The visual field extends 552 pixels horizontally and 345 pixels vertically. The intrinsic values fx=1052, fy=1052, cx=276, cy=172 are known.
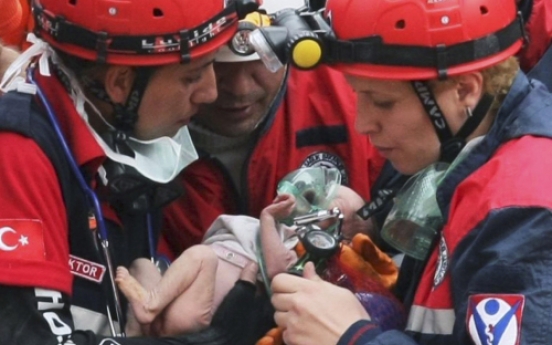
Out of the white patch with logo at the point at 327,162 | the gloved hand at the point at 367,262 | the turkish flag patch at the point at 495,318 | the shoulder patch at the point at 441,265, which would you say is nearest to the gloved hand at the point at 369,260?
the gloved hand at the point at 367,262

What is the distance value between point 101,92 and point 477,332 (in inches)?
43.2

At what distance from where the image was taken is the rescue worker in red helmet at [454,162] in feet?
6.53

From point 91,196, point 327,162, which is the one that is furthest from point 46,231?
point 327,162

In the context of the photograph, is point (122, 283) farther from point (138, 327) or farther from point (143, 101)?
point (143, 101)

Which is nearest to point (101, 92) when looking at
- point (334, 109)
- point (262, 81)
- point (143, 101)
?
point (143, 101)

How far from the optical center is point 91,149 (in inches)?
96.0

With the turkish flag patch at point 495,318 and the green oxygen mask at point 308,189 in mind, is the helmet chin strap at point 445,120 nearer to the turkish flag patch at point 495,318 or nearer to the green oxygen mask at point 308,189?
the turkish flag patch at point 495,318

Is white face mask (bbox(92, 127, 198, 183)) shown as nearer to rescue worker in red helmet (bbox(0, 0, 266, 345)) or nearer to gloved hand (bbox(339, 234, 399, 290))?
rescue worker in red helmet (bbox(0, 0, 266, 345))

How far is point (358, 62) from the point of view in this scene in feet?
7.53

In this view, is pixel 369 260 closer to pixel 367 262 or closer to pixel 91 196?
pixel 367 262

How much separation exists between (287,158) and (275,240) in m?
0.53

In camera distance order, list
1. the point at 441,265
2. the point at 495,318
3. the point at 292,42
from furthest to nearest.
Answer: the point at 292,42
the point at 441,265
the point at 495,318

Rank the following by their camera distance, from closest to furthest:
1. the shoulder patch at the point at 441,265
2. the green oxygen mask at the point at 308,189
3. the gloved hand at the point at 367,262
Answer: the shoulder patch at the point at 441,265, the gloved hand at the point at 367,262, the green oxygen mask at the point at 308,189

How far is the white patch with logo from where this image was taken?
11.0 feet
